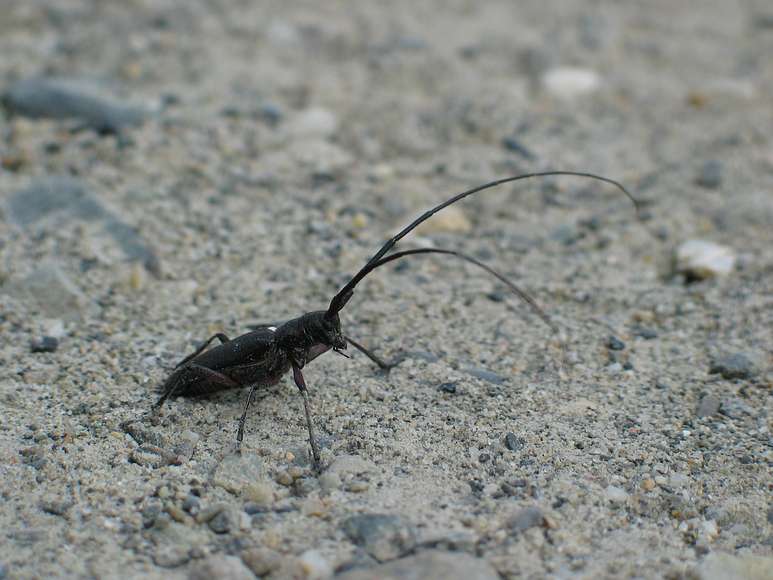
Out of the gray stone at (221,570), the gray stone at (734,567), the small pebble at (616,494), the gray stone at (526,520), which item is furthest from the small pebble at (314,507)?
the gray stone at (734,567)

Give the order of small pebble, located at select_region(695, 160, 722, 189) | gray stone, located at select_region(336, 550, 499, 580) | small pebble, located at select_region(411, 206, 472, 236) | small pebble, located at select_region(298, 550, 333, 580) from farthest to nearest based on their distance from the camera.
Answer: small pebble, located at select_region(695, 160, 722, 189) → small pebble, located at select_region(411, 206, 472, 236) → small pebble, located at select_region(298, 550, 333, 580) → gray stone, located at select_region(336, 550, 499, 580)

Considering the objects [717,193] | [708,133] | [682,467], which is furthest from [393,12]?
[682,467]

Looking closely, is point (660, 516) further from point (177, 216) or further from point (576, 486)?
point (177, 216)

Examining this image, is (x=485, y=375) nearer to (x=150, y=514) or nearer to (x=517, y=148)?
(x=150, y=514)

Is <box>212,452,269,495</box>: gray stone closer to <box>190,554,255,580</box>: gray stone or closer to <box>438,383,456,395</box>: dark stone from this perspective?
<box>190,554,255,580</box>: gray stone

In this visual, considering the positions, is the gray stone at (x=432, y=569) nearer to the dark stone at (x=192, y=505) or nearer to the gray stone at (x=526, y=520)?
the gray stone at (x=526, y=520)

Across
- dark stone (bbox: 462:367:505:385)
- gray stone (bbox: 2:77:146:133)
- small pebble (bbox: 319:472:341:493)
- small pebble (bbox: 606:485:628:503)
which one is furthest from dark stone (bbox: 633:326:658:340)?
gray stone (bbox: 2:77:146:133)
